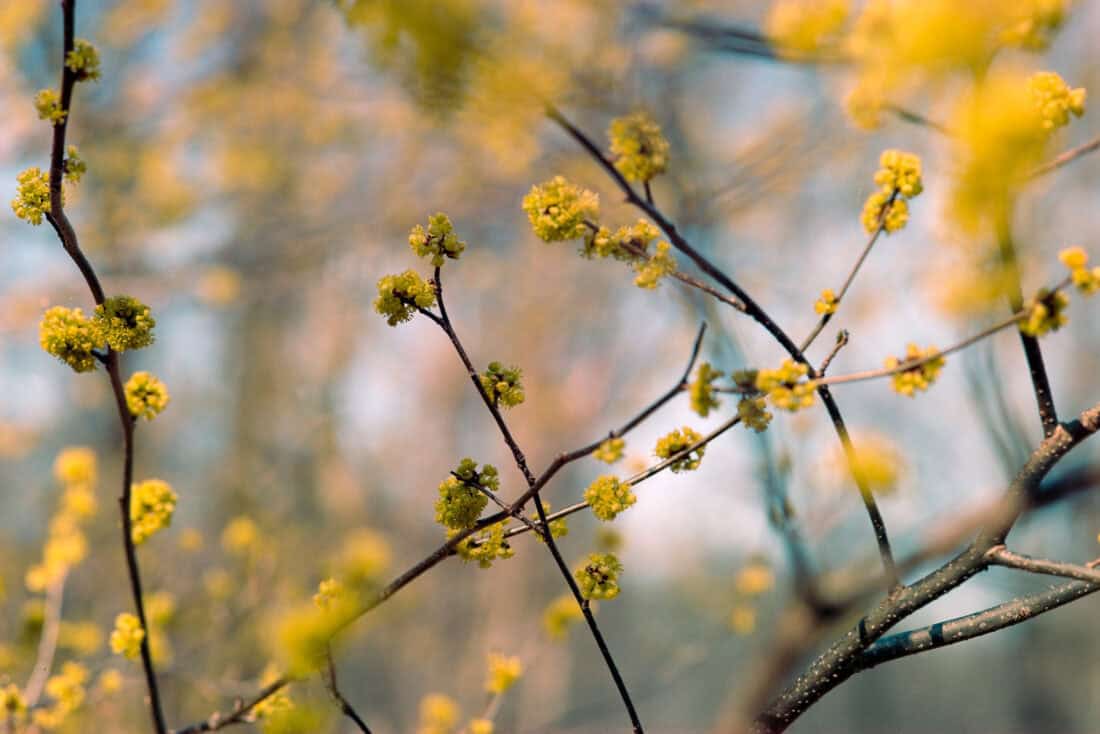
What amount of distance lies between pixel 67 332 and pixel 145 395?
0.24 meters

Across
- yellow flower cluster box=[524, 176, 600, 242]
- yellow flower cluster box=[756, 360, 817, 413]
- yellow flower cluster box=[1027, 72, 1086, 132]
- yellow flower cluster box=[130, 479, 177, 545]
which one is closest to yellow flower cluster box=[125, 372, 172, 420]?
yellow flower cluster box=[130, 479, 177, 545]

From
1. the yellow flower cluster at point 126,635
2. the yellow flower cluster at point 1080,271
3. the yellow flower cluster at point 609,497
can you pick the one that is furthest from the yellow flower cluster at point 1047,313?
the yellow flower cluster at point 126,635

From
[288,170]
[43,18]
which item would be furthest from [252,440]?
[43,18]

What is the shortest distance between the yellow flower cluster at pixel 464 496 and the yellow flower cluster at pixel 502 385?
0.09 metres

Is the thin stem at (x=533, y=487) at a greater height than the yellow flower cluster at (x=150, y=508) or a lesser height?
lesser

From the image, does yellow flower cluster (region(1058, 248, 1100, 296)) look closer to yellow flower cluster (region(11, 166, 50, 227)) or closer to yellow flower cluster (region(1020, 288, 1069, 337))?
yellow flower cluster (region(1020, 288, 1069, 337))

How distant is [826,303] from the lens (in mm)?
1153

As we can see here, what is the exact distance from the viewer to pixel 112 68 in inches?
191

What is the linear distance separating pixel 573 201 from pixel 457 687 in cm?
794

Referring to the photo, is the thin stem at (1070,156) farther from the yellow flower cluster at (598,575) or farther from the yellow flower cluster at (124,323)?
the yellow flower cluster at (124,323)

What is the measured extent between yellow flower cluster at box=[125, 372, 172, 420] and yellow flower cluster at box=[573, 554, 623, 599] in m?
0.70

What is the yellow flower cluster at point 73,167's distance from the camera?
1163mm

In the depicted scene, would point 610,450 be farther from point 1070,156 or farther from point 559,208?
point 1070,156

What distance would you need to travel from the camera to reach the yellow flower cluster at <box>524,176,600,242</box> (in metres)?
1.09
